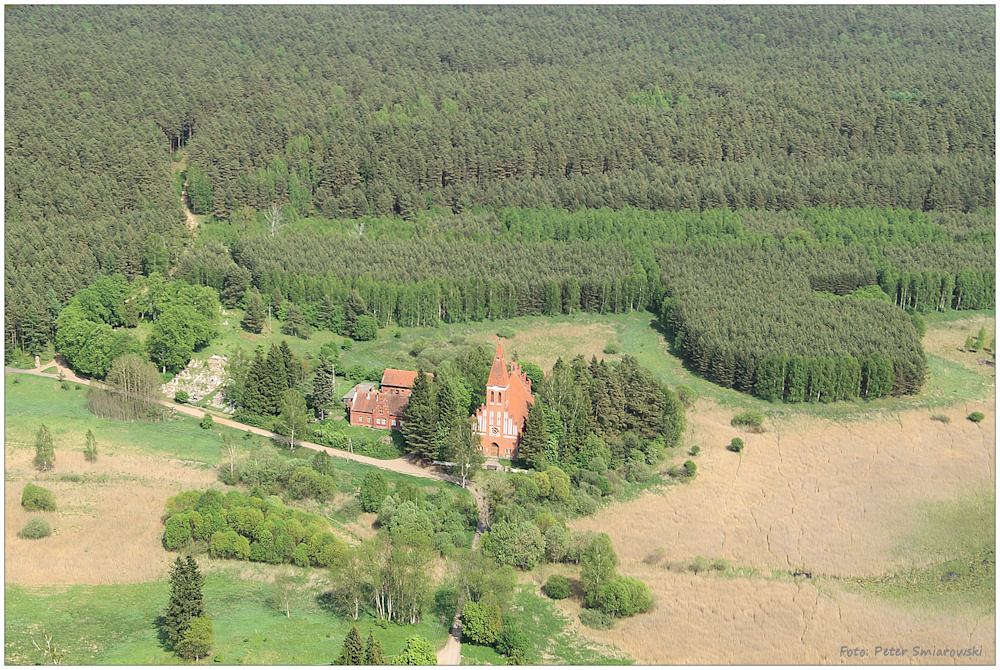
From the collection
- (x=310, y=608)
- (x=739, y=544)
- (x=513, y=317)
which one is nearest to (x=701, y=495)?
(x=739, y=544)

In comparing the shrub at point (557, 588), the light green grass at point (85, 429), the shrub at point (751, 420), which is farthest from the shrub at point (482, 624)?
the shrub at point (751, 420)

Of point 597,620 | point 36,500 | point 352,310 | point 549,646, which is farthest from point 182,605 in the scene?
point 352,310

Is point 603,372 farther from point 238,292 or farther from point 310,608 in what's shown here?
point 238,292

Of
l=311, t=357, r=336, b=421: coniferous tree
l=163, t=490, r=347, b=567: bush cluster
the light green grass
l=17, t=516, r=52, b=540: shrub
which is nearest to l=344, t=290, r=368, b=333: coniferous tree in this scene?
l=311, t=357, r=336, b=421: coniferous tree

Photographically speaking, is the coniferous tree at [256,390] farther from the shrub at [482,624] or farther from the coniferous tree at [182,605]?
the shrub at [482,624]

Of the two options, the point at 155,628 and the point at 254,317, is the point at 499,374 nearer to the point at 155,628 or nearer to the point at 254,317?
the point at 254,317

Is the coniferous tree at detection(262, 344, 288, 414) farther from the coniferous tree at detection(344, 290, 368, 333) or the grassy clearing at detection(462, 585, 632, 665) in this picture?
the grassy clearing at detection(462, 585, 632, 665)
